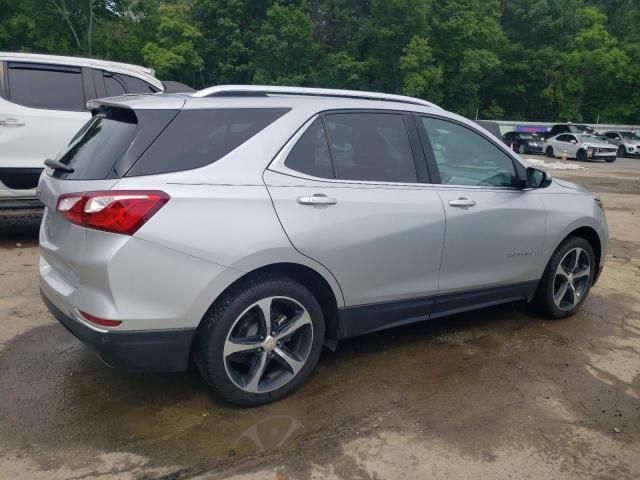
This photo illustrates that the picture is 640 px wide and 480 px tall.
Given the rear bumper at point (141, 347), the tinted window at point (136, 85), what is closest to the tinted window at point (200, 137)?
the rear bumper at point (141, 347)

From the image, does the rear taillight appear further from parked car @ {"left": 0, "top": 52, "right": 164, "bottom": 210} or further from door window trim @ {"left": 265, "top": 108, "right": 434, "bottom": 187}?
parked car @ {"left": 0, "top": 52, "right": 164, "bottom": 210}

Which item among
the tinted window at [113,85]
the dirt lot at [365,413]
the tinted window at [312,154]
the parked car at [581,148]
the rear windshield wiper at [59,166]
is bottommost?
the parked car at [581,148]

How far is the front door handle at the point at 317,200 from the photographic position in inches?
124

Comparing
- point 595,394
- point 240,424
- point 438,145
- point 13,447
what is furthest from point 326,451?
point 438,145

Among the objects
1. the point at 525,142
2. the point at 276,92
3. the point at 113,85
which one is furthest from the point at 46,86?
the point at 525,142

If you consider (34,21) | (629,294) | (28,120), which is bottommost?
(629,294)

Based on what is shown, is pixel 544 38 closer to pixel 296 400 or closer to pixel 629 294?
pixel 629 294

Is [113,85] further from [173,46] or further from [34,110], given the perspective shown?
[173,46]

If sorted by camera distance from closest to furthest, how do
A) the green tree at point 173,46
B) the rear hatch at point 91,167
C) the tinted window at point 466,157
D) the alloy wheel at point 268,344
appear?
the rear hatch at point 91,167 → the alloy wheel at point 268,344 → the tinted window at point 466,157 → the green tree at point 173,46

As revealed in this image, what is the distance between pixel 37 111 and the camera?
634cm

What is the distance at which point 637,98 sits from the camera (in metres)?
51.0

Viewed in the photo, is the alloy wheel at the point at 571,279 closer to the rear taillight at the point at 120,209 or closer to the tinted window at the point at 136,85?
the rear taillight at the point at 120,209

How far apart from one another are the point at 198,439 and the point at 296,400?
0.65m

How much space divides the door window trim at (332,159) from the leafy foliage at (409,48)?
4575 cm
